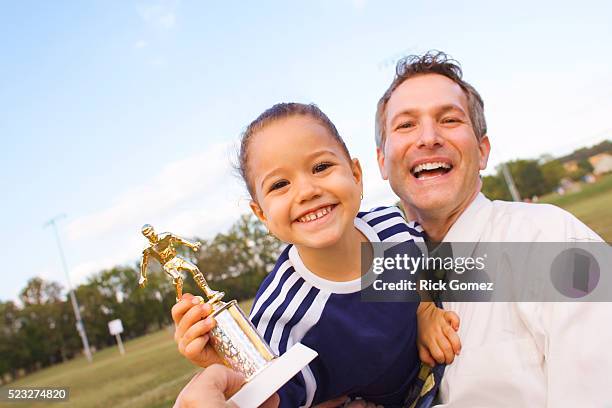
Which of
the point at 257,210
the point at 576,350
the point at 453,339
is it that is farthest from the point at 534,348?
the point at 257,210

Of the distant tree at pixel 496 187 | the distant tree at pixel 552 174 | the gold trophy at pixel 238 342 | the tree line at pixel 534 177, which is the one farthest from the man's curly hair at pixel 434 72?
the distant tree at pixel 552 174

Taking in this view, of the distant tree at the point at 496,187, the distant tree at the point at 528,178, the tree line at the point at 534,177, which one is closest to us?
the distant tree at the point at 496,187

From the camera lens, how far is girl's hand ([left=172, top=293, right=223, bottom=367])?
1833 millimetres

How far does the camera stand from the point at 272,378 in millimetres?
1626

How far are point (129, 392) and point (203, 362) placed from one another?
13727mm

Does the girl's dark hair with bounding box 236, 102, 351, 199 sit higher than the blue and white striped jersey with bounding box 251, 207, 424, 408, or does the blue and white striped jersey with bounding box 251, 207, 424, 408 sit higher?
the girl's dark hair with bounding box 236, 102, 351, 199

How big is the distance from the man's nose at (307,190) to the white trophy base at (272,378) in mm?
739

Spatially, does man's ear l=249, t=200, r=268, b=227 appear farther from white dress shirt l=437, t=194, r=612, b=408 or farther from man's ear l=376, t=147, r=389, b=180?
white dress shirt l=437, t=194, r=612, b=408

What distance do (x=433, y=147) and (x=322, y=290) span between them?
3.07ft

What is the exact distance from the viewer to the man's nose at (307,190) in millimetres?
2273

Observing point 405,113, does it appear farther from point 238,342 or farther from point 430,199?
point 238,342

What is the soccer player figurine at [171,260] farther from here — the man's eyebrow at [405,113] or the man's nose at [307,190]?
the man's eyebrow at [405,113]

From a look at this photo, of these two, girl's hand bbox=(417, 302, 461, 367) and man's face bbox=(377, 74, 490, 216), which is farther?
man's face bbox=(377, 74, 490, 216)

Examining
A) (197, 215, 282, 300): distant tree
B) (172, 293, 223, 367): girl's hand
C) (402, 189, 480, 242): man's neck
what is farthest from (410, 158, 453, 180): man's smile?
(197, 215, 282, 300): distant tree
